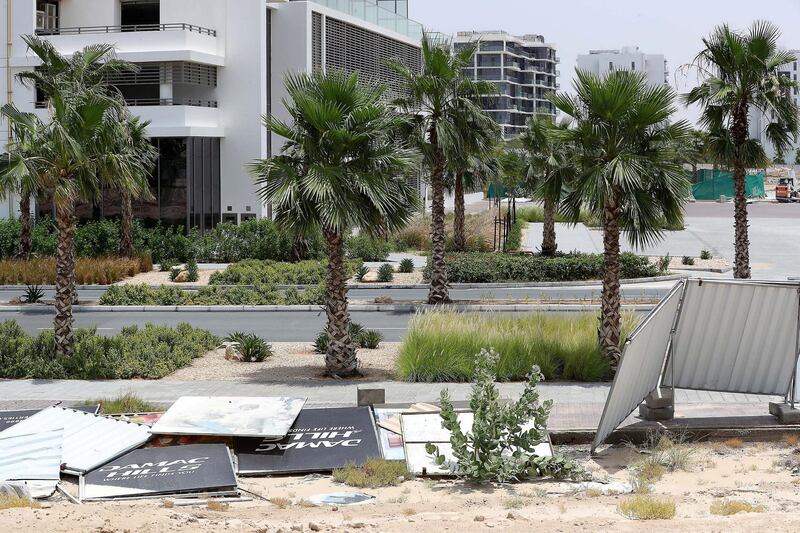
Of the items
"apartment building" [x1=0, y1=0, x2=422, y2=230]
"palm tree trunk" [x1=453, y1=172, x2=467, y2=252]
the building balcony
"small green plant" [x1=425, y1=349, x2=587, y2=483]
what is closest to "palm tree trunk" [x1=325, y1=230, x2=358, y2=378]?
"small green plant" [x1=425, y1=349, x2=587, y2=483]

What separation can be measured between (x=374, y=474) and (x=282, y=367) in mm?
7959

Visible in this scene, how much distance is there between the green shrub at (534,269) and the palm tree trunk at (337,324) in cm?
1541

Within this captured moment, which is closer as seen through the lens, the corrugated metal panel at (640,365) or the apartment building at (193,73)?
the corrugated metal panel at (640,365)

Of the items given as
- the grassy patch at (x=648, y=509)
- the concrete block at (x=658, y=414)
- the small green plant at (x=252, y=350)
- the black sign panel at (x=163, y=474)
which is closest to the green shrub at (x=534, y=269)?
the small green plant at (x=252, y=350)

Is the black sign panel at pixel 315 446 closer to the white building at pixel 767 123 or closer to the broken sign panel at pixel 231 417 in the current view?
the broken sign panel at pixel 231 417

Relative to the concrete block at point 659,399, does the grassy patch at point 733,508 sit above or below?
below

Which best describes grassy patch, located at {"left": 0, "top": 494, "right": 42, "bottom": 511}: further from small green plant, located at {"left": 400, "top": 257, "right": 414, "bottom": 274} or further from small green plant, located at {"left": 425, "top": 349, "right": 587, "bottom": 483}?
small green plant, located at {"left": 400, "top": 257, "right": 414, "bottom": 274}

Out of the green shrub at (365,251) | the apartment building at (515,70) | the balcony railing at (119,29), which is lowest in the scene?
the green shrub at (365,251)

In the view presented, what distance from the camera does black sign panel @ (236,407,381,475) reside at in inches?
472

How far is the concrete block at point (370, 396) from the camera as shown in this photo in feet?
46.9

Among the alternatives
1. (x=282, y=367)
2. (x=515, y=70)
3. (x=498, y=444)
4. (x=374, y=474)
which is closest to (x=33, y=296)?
(x=282, y=367)

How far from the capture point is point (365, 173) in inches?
698

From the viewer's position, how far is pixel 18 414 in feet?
46.2

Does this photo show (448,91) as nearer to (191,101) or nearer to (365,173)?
(365,173)
